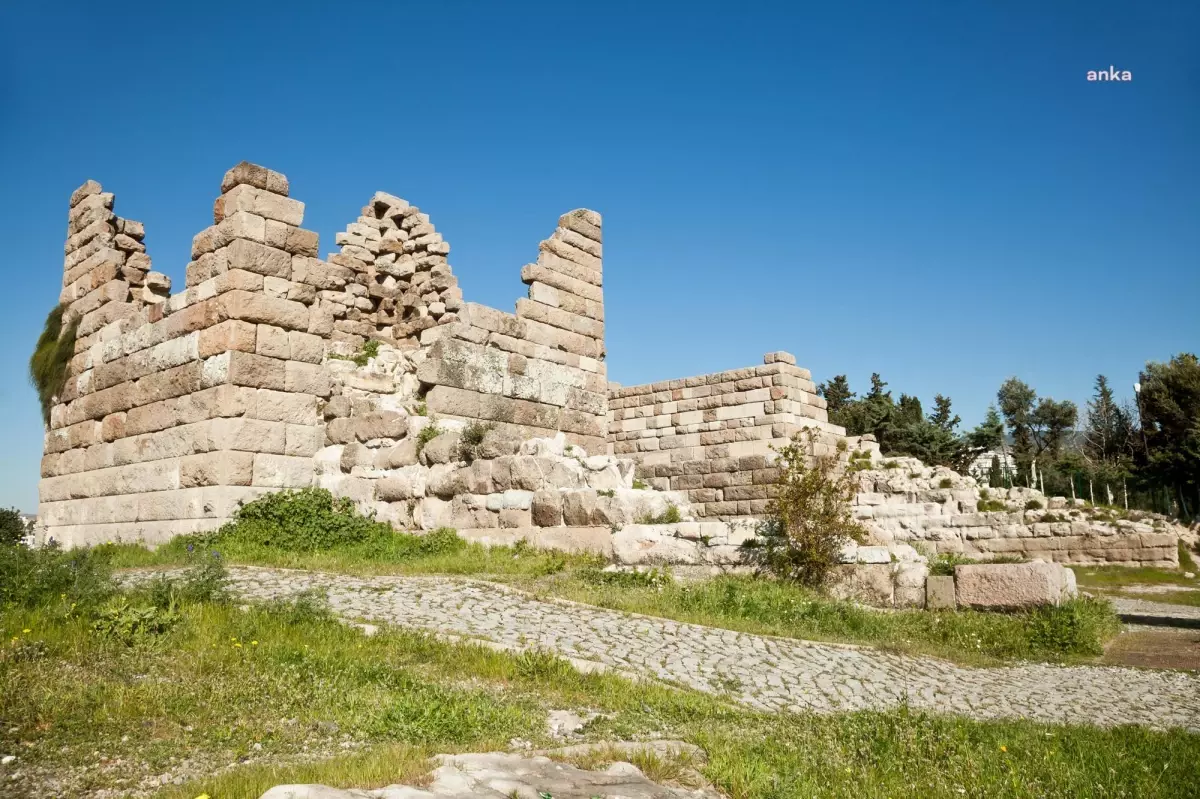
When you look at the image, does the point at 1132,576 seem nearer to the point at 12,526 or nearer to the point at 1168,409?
the point at 12,526

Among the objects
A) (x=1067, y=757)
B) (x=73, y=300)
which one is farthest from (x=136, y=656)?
(x=73, y=300)

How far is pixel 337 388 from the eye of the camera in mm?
12555

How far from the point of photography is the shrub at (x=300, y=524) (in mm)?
10570

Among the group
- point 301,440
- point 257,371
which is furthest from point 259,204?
point 301,440

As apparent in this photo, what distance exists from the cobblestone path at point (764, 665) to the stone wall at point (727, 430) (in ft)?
33.7

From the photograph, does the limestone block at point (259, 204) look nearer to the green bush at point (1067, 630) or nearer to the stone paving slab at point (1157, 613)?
the green bush at point (1067, 630)

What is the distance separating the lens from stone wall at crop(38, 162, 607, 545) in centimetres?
1111

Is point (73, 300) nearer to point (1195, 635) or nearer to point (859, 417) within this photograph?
point (1195, 635)

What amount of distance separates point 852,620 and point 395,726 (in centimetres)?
586

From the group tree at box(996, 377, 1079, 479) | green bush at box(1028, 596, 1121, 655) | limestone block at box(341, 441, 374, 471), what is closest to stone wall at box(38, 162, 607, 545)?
limestone block at box(341, 441, 374, 471)

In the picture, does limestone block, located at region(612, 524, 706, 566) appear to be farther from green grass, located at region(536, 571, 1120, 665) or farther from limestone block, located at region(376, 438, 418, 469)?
limestone block, located at region(376, 438, 418, 469)

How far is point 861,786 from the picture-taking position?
3896mm

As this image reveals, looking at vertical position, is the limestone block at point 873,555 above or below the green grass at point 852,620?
above

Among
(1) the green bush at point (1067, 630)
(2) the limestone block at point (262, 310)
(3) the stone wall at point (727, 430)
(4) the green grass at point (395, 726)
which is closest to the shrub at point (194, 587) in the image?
(4) the green grass at point (395, 726)
